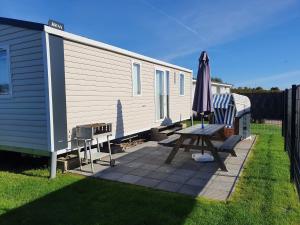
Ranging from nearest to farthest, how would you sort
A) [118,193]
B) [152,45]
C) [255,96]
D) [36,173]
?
[118,193]
[36,173]
[255,96]
[152,45]

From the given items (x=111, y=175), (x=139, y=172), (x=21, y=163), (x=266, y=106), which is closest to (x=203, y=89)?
(x=139, y=172)

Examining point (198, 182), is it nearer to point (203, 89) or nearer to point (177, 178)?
point (177, 178)

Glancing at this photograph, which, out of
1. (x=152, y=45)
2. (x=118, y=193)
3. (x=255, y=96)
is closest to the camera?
(x=118, y=193)

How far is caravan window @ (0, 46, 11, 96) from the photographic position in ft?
18.2

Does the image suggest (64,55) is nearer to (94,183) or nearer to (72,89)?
(72,89)

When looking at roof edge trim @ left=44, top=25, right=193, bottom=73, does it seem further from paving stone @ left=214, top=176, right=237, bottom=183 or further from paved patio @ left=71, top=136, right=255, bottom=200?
paving stone @ left=214, top=176, right=237, bottom=183

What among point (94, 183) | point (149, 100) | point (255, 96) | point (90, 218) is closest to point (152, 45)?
point (255, 96)

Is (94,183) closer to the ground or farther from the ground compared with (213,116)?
closer to the ground

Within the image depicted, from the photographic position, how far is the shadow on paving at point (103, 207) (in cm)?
328

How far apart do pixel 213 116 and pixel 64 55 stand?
18.1ft

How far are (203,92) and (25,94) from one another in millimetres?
3731

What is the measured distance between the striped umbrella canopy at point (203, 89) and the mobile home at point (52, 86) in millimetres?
2201

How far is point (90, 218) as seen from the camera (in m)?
3.33

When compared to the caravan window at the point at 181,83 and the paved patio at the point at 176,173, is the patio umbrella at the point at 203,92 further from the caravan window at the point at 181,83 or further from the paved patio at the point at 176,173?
the caravan window at the point at 181,83
